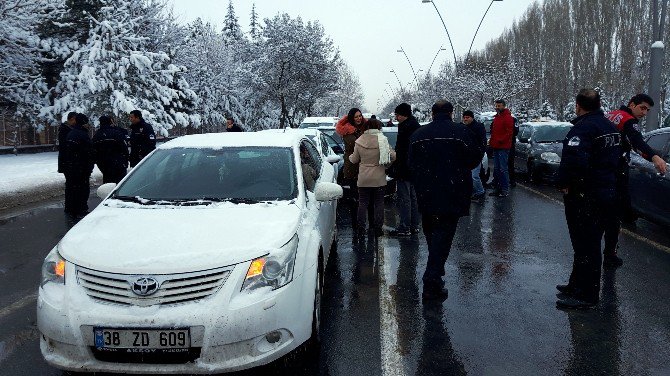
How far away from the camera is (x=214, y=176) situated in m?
4.68

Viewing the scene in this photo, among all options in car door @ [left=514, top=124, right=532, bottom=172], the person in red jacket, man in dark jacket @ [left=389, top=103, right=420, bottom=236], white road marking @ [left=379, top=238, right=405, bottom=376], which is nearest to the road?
white road marking @ [left=379, top=238, right=405, bottom=376]

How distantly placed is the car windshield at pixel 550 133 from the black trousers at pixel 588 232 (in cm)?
977

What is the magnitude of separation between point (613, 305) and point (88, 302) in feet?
14.4

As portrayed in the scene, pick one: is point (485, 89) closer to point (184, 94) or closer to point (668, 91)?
point (668, 91)

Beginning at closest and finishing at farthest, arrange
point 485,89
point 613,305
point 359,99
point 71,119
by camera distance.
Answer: point 613,305
point 71,119
point 485,89
point 359,99

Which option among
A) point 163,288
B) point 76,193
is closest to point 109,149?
point 76,193

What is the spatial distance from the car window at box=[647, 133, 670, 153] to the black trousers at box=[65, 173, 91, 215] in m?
9.39

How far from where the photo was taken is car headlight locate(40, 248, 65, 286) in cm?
335

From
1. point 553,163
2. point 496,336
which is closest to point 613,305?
point 496,336

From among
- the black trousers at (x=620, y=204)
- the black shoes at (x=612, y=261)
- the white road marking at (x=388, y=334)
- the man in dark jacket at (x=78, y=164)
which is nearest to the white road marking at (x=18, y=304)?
the white road marking at (x=388, y=334)

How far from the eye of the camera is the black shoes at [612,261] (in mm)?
6238

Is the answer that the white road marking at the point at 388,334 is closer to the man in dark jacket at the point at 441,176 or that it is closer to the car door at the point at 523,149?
the man in dark jacket at the point at 441,176

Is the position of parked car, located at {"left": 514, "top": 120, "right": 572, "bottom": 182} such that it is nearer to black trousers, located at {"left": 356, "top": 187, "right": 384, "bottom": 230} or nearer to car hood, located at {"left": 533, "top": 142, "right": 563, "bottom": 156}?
car hood, located at {"left": 533, "top": 142, "right": 563, "bottom": 156}

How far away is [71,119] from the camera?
9.83 m
